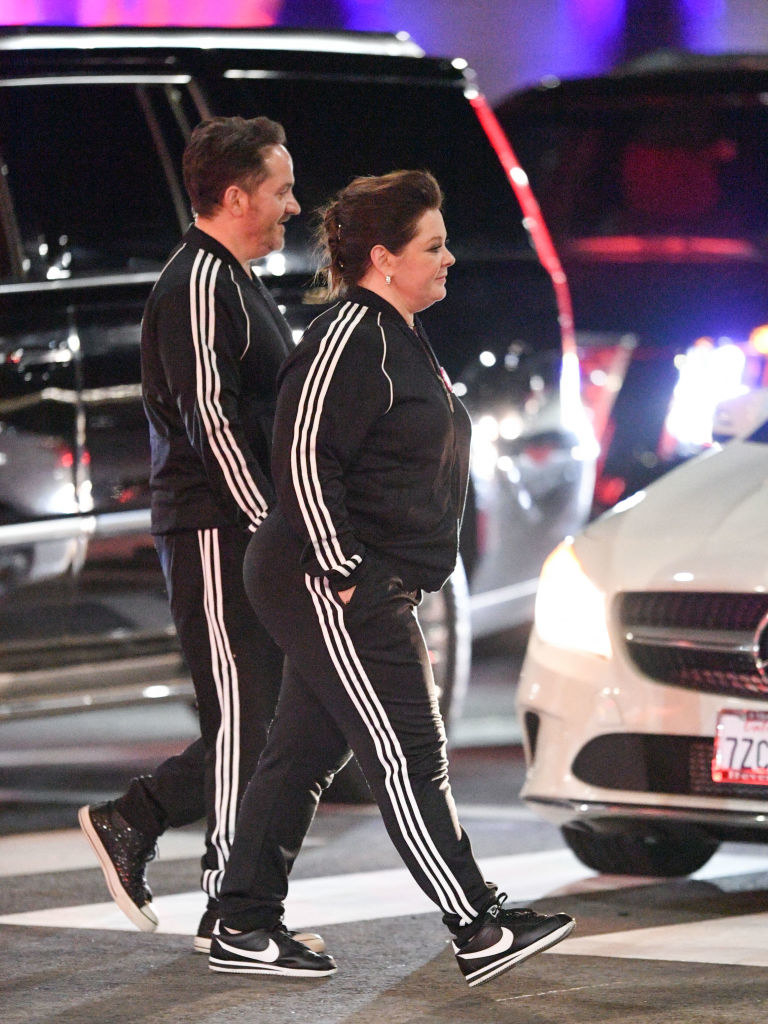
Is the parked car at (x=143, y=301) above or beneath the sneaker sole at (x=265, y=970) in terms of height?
above

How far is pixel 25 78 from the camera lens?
6.17 meters

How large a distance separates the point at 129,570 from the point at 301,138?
143 centimetres

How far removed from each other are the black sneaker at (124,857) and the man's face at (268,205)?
133 cm

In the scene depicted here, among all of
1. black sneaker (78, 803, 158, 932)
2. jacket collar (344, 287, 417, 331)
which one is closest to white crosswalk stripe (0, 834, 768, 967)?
black sneaker (78, 803, 158, 932)

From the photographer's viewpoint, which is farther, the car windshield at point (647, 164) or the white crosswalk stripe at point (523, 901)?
the car windshield at point (647, 164)

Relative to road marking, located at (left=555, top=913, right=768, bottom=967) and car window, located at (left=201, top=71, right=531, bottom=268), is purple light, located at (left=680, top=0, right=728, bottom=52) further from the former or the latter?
road marking, located at (left=555, top=913, right=768, bottom=967)

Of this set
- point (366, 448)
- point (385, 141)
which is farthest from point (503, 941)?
point (385, 141)

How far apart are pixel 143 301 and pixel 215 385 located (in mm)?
1486

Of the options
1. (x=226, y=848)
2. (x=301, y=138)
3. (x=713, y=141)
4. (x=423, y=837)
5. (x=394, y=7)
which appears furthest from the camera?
(x=394, y=7)

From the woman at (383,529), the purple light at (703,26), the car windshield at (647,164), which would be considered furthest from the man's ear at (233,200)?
the purple light at (703,26)

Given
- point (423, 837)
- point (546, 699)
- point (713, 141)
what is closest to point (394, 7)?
point (713, 141)

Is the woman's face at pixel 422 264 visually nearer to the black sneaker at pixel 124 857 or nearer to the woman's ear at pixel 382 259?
the woman's ear at pixel 382 259

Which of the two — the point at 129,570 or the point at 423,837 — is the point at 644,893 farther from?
the point at 129,570

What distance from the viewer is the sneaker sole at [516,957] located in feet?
14.2
